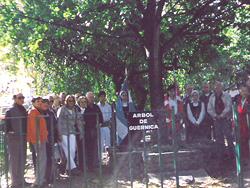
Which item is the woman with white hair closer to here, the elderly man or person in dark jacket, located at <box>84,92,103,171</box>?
the elderly man

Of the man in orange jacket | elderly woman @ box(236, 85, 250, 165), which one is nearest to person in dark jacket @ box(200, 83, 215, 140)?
elderly woman @ box(236, 85, 250, 165)

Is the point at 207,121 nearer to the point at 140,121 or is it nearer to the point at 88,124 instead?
the point at 88,124

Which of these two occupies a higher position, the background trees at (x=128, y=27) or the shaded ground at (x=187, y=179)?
the background trees at (x=128, y=27)

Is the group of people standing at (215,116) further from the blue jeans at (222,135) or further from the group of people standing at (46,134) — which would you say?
the group of people standing at (46,134)

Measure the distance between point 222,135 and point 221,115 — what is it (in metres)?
0.50

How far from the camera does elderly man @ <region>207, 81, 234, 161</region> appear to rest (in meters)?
9.94

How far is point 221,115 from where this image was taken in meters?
9.95

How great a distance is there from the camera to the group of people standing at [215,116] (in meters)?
8.83

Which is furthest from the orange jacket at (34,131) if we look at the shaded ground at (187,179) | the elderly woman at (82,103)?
the elderly woman at (82,103)

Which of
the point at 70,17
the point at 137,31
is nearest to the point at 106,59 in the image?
the point at 137,31

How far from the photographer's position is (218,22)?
12562 millimetres

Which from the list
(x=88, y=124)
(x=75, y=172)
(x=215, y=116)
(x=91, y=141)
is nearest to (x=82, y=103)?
(x=88, y=124)

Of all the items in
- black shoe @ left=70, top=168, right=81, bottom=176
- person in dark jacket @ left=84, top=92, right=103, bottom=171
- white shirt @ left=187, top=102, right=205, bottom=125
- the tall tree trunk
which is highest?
the tall tree trunk

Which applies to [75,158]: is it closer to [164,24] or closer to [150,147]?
[150,147]
